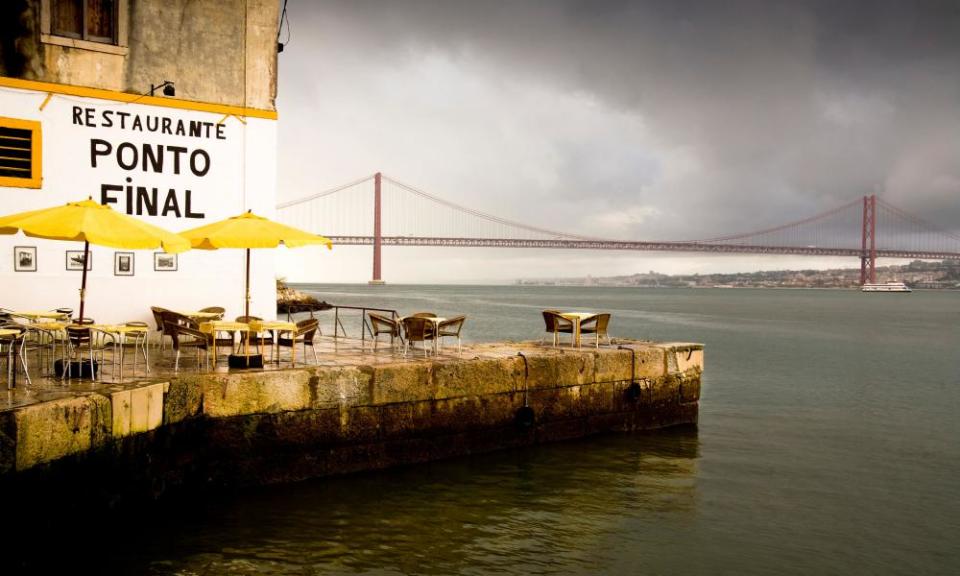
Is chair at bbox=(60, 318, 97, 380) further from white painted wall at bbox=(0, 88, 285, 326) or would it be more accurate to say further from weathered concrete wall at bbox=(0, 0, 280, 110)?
weathered concrete wall at bbox=(0, 0, 280, 110)

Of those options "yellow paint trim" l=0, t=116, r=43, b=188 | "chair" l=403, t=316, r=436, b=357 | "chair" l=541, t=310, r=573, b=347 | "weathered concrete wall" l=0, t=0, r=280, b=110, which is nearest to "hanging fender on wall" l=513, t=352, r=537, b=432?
"chair" l=403, t=316, r=436, b=357

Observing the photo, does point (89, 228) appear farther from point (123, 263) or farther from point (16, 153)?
point (16, 153)

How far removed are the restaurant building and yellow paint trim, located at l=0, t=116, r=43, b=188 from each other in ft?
0.04

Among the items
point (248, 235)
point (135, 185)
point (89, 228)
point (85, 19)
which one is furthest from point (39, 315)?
point (85, 19)

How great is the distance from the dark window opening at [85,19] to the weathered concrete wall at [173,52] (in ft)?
0.50

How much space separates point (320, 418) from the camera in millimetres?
7656

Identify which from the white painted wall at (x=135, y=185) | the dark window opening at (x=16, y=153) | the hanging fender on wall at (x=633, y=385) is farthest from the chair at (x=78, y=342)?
the hanging fender on wall at (x=633, y=385)

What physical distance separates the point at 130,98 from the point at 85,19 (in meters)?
1.15

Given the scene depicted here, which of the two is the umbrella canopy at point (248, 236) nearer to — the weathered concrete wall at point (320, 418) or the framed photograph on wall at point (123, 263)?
the weathered concrete wall at point (320, 418)

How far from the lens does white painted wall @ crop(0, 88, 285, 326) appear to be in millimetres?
9664

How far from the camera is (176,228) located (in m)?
10.5

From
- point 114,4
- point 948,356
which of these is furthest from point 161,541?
point 948,356

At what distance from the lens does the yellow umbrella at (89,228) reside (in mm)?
6980

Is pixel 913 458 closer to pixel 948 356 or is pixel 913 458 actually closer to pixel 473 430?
pixel 473 430
